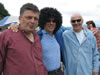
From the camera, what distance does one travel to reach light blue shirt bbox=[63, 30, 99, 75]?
2.43m

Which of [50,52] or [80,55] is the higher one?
[50,52]

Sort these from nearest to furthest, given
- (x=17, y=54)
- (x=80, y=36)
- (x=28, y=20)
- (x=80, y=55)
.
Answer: (x=17, y=54)
(x=28, y=20)
(x=80, y=55)
(x=80, y=36)

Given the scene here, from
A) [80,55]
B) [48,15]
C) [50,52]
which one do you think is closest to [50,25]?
[48,15]

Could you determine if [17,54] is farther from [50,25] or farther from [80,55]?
[80,55]

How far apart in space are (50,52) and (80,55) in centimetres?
67

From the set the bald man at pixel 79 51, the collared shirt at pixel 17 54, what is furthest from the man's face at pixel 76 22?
the collared shirt at pixel 17 54

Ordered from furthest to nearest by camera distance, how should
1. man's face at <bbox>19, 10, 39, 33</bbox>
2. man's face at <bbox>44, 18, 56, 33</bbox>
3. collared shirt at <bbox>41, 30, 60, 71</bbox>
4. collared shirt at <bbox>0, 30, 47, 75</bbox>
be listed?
man's face at <bbox>44, 18, 56, 33</bbox>, collared shirt at <bbox>41, 30, 60, 71</bbox>, man's face at <bbox>19, 10, 39, 33</bbox>, collared shirt at <bbox>0, 30, 47, 75</bbox>

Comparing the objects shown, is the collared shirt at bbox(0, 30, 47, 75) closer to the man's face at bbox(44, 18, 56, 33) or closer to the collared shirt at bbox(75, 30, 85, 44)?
the man's face at bbox(44, 18, 56, 33)

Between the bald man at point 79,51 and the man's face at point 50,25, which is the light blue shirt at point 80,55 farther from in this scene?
the man's face at point 50,25

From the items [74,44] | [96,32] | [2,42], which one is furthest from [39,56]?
[96,32]

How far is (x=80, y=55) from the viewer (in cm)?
243

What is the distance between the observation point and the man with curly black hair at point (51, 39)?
7.00ft

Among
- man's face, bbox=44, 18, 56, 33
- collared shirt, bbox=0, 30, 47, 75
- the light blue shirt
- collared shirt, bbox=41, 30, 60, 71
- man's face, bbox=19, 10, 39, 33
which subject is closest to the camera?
collared shirt, bbox=0, 30, 47, 75

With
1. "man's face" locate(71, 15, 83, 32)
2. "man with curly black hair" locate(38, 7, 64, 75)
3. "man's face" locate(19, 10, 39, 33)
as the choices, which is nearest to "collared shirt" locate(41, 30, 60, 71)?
"man with curly black hair" locate(38, 7, 64, 75)
